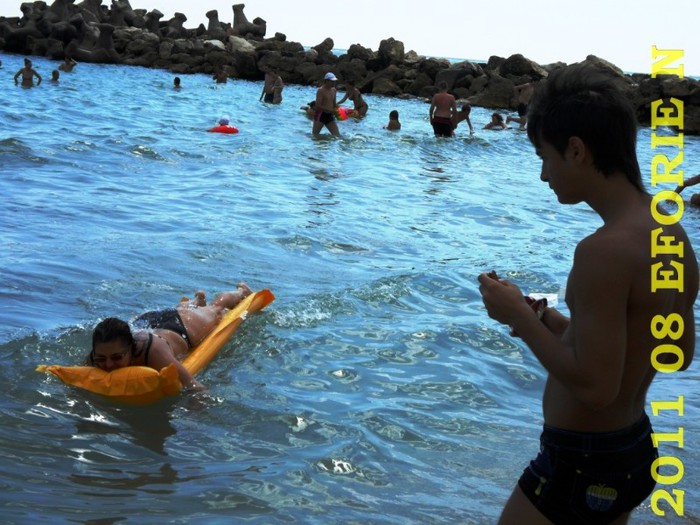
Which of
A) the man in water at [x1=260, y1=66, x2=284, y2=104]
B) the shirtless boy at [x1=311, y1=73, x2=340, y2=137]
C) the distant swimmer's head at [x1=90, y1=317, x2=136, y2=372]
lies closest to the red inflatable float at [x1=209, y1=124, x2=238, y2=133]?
the shirtless boy at [x1=311, y1=73, x2=340, y2=137]

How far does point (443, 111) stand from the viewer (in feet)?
64.8

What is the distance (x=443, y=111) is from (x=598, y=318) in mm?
18191

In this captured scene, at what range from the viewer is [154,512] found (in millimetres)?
3506

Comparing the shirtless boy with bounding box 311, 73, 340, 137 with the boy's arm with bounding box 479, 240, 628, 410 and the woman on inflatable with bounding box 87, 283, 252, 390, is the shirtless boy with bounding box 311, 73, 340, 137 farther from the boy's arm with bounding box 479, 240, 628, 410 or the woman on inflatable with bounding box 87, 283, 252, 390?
the boy's arm with bounding box 479, 240, 628, 410

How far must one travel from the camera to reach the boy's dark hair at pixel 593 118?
2004 mm

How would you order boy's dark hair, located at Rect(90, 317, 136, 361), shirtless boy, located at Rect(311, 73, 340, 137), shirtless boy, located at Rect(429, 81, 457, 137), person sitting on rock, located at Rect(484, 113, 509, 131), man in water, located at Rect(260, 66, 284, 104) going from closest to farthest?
1. boy's dark hair, located at Rect(90, 317, 136, 361)
2. shirtless boy, located at Rect(311, 73, 340, 137)
3. shirtless boy, located at Rect(429, 81, 457, 137)
4. person sitting on rock, located at Rect(484, 113, 509, 131)
5. man in water, located at Rect(260, 66, 284, 104)

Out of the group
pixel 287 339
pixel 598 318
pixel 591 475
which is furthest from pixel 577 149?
pixel 287 339

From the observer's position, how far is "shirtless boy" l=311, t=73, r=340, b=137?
58.9ft

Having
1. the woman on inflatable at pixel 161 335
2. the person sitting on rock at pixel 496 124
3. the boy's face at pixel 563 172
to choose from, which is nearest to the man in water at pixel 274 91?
the person sitting on rock at pixel 496 124

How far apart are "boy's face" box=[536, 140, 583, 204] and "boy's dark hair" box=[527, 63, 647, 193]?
0.02 meters

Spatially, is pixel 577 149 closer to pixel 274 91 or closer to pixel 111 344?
pixel 111 344

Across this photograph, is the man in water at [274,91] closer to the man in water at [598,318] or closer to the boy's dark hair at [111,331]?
the boy's dark hair at [111,331]

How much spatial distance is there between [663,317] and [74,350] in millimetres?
4304

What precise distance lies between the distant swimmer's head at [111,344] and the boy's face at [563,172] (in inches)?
121
